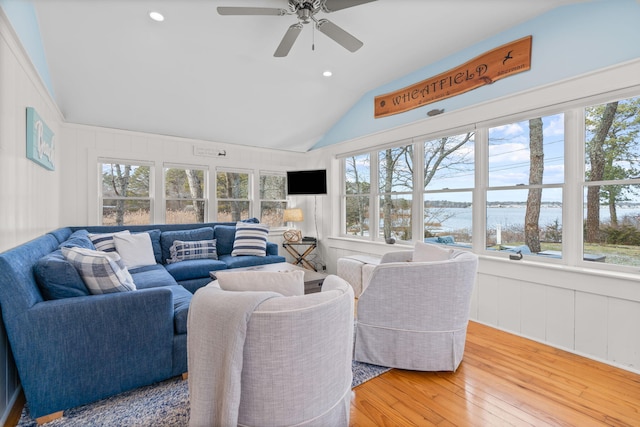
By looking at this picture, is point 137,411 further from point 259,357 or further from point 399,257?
point 399,257

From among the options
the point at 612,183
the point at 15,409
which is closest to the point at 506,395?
the point at 612,183

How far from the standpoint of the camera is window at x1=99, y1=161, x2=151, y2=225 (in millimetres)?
4129

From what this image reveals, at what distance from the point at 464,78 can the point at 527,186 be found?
1403 mm

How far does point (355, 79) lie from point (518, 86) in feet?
6.60

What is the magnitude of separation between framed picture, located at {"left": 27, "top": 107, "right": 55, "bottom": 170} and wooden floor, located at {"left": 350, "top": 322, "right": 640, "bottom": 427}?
3.05 m

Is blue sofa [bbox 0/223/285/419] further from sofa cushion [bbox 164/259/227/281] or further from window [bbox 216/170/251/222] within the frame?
window [bbox 216/170/251/222]

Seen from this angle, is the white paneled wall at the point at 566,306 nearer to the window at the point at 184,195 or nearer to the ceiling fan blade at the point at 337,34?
the ceiling fan blade at the point at 337,34

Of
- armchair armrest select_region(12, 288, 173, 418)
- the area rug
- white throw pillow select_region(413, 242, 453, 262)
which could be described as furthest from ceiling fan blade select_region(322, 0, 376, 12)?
the area rug

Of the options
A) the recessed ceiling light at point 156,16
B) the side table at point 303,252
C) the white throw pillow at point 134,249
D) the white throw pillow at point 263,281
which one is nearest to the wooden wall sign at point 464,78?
the side table at point 303,252

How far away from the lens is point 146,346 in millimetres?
1828

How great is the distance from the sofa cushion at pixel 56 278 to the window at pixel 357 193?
3759 millimetres

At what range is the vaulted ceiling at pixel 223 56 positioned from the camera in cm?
270

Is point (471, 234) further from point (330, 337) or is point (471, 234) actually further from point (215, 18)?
point (215, 18)

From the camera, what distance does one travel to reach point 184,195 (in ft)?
15.5
